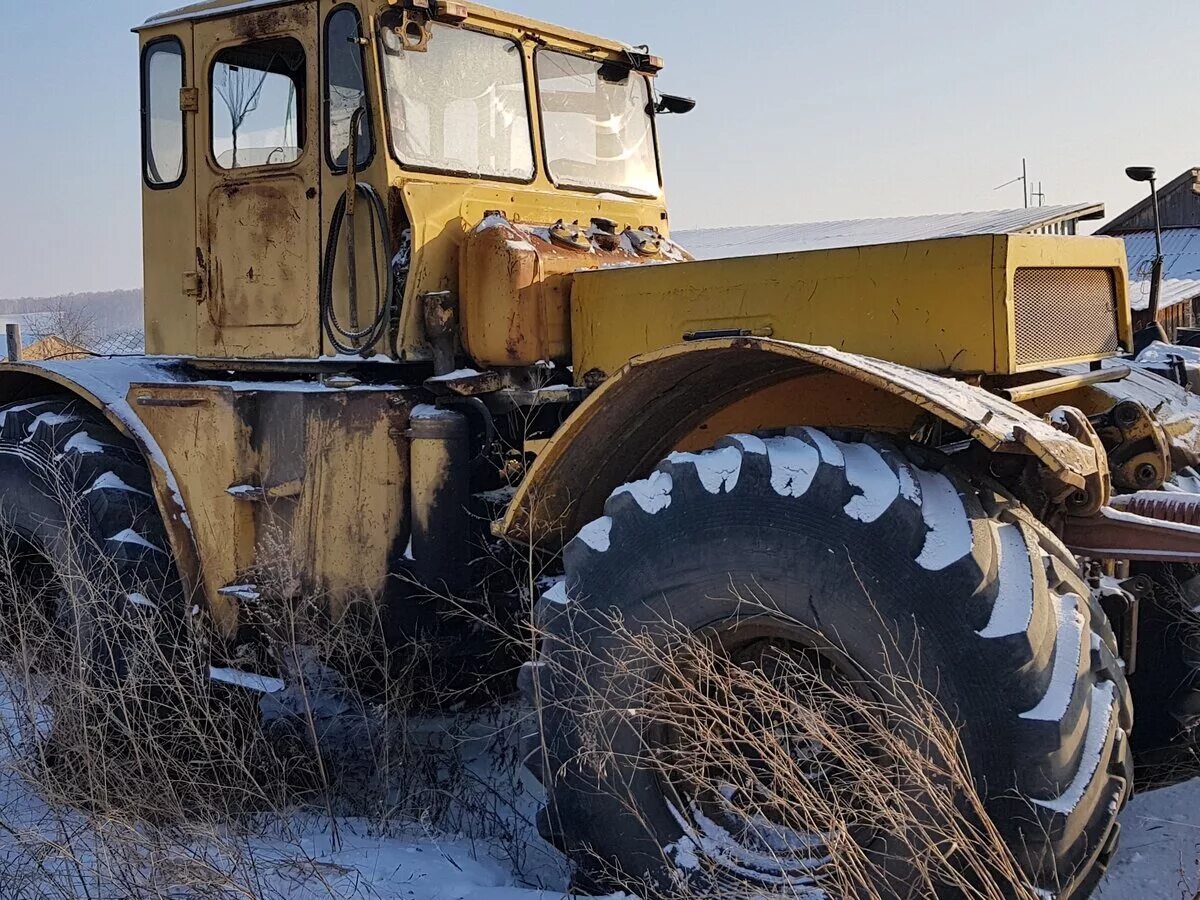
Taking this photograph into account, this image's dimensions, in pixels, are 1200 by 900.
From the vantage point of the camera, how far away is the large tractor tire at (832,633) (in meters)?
2.66

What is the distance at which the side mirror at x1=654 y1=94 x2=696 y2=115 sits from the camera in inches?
222

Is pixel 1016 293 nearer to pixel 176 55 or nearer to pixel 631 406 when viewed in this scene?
pixel 631 406

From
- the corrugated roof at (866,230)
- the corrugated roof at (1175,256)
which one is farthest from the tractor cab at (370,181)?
the corrugated roof at (1175,256)

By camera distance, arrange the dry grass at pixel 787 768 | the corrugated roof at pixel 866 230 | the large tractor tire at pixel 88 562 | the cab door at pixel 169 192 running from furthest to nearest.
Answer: the corrugated roof at pixel 866 230
the cab door at pixel 169 192
the large tractor tire at pixel 88 562
the dry grass at pixel 787 768

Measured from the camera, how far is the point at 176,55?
16.2ft

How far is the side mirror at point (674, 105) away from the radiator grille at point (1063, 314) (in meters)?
2.43

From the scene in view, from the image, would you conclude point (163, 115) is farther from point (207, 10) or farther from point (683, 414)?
point (683, 414)

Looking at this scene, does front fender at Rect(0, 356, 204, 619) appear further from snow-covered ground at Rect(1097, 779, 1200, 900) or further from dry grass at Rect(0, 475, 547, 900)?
snow-covered ground at Rect(1097, 779, 1200, 900)

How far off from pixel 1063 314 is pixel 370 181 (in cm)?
252

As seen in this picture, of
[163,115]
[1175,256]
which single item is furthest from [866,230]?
[163,115]

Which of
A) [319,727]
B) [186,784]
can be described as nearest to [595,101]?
[319,727]

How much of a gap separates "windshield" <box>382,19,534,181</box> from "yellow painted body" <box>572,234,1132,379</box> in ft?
2.77

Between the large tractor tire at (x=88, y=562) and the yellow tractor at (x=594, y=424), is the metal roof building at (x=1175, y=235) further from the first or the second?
the large tractor tire at (x=88, y=562)

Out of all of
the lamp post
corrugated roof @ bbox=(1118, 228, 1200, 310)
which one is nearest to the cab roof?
the lamp post
